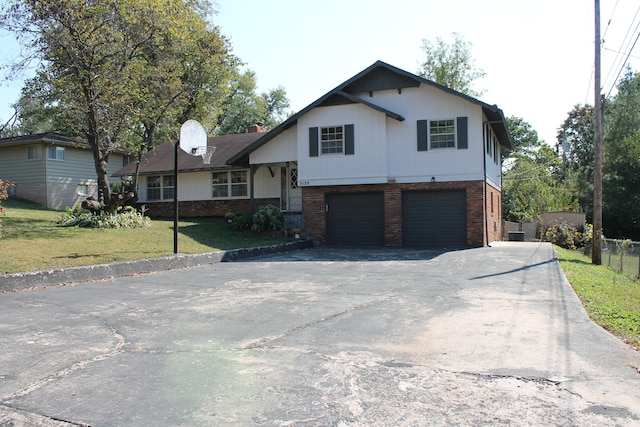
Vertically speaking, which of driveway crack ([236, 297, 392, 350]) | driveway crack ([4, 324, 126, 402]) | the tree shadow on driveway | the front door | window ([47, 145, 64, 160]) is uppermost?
window ([47, 145, 64, 160])

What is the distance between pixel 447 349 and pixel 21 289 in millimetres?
7591

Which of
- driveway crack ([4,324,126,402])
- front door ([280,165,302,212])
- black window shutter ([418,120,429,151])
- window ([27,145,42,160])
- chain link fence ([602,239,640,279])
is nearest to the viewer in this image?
driveway crack ([4,324,126,402])

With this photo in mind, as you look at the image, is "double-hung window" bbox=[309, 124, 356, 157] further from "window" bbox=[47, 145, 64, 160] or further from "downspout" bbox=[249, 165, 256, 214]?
"window" bbox=[47, 145, 64, 160]

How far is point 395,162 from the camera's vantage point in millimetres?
19516

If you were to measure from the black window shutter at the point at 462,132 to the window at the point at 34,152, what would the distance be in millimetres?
21613

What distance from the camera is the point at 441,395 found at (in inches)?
151

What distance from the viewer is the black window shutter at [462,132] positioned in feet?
61.2

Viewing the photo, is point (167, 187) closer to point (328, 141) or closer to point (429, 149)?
point (328, 141)

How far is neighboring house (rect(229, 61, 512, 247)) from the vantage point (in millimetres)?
18703

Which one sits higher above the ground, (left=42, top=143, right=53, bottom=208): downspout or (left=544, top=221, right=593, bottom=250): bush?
(left=42, top=143, right=53, bottom=208): downspout

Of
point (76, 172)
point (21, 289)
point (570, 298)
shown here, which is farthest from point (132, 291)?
point (76, 172)

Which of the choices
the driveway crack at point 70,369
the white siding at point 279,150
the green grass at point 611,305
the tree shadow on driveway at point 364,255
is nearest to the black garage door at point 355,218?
the tree shadow on driveway at point 364,255

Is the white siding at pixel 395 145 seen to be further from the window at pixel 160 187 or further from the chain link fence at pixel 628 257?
the window at pixel 160 187

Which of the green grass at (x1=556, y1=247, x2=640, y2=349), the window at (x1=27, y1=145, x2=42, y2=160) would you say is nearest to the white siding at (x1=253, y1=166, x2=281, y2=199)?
the window at (x1=27, y1=145, x2=42, y2=160)
